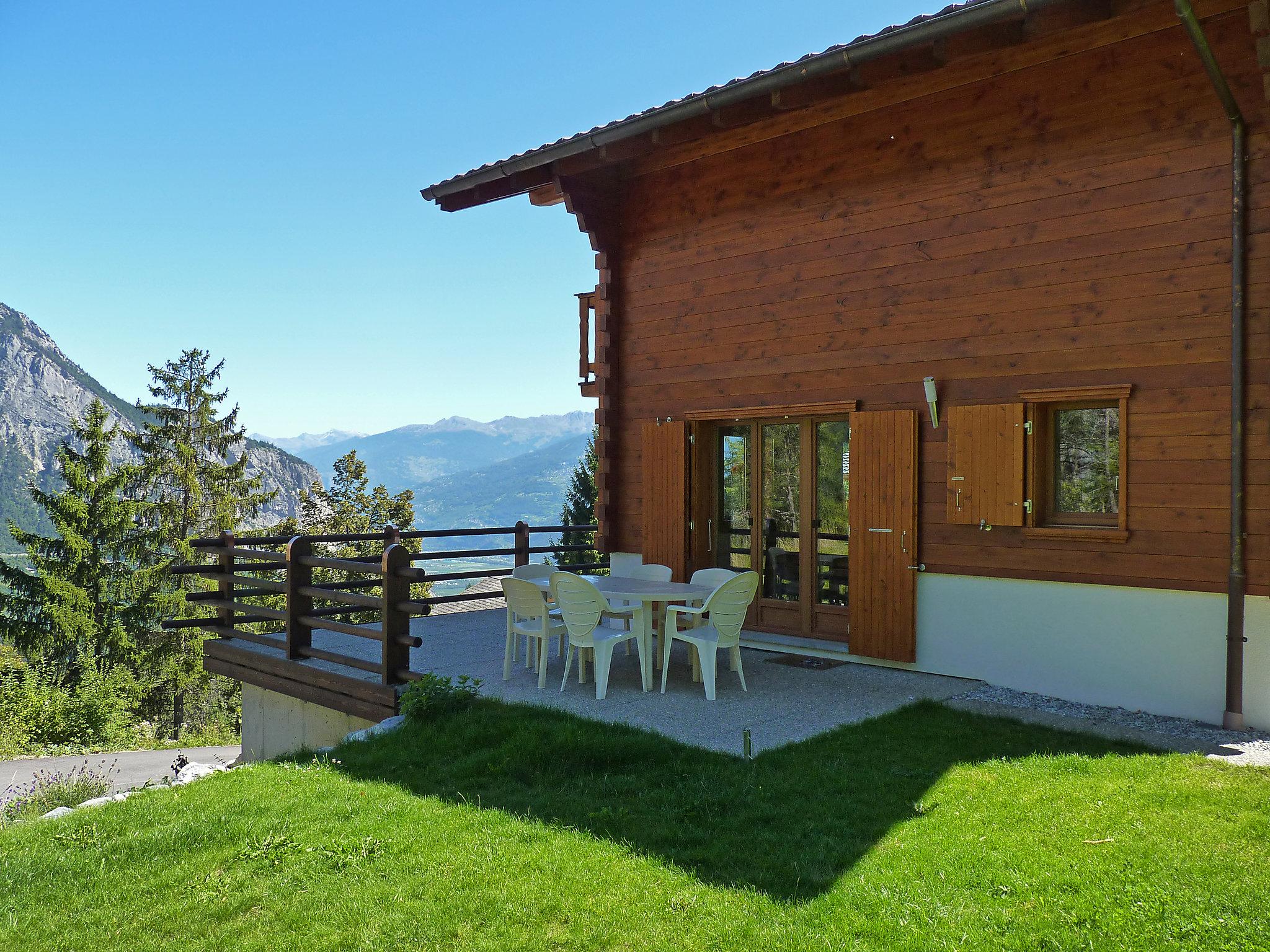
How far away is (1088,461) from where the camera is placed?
5773mm

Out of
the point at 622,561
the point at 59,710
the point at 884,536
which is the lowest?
the point at 59,710

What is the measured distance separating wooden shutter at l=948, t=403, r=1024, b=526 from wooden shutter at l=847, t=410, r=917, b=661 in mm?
334

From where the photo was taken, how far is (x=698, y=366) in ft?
25.8

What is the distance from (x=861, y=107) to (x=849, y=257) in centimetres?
116

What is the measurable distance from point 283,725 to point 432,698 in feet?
7.41

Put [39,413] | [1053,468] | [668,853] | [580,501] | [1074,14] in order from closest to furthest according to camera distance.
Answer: [668,853] → [1074,14] → [1053,468] → [580,501] → [39,413]

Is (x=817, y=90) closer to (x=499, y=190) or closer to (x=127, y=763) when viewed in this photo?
(x=499, y=190)

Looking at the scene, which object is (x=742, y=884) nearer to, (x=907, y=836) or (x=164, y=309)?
(x=907, y=836)

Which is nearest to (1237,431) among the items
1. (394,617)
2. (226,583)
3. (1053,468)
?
(1053,468)

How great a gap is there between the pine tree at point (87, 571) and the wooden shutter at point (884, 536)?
76.3 ft

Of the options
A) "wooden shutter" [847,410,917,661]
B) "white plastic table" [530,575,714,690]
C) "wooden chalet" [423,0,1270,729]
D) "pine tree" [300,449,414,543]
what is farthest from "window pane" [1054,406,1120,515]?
"pine tree" [300,449,414,543]

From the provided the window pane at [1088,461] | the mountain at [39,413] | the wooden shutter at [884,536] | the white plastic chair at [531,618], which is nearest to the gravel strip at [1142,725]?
the wooden shutter at [884,536]

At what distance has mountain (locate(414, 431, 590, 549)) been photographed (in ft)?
507

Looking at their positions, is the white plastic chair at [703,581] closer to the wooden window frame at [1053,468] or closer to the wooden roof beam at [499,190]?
the wooden window frame at [1053,468]
